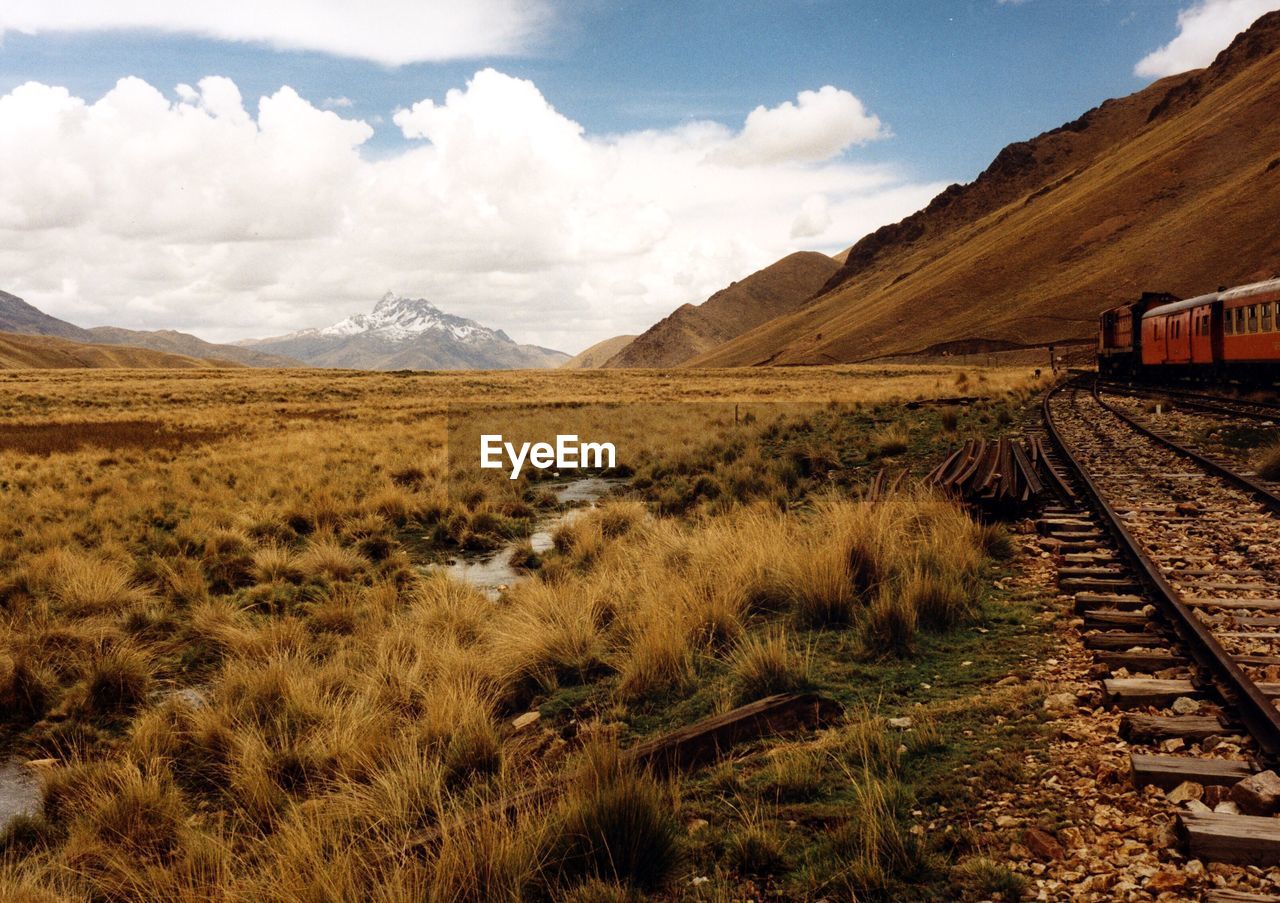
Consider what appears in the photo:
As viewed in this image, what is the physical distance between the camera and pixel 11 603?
9.20 m

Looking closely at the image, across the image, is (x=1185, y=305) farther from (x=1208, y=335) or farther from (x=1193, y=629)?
(x=1193, y=629)

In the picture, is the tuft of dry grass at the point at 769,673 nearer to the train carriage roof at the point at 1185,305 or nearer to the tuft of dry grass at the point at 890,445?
the tuft of dry grass at the point at 890,445

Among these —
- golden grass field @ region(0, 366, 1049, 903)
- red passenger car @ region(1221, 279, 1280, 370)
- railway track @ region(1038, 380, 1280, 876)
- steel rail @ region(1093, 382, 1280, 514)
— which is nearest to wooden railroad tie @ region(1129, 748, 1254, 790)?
railway track @ region(1038, 380, 1280, 876)

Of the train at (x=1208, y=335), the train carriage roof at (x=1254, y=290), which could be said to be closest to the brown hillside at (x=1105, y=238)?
the train at (x=1208, y=335)

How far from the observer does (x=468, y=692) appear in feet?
18.7

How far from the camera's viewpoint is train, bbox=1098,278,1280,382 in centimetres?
2347

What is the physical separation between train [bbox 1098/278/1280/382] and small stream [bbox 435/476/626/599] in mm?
19956

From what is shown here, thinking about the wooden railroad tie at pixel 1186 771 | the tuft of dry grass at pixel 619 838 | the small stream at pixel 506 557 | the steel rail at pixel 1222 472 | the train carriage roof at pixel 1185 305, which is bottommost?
the small stream at pixel 506 557

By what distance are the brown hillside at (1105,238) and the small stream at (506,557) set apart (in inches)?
3439

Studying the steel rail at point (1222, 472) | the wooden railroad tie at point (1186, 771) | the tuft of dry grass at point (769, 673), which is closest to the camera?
the wooden railroad tie at point (1186, 771)

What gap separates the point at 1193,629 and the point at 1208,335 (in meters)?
28.2

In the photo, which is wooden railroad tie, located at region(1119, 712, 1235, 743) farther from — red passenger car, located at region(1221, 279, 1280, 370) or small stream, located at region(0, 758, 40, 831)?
red passenger car, located at region(1221, 279, 1280, 370)

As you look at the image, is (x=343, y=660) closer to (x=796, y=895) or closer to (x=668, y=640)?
(x=668, y=640)

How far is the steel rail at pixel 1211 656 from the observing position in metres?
3.92
